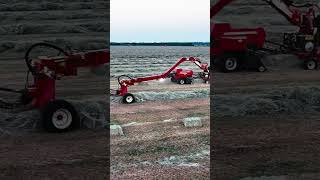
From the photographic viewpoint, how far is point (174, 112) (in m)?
6.39

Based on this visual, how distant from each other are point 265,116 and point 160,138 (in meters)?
1.78

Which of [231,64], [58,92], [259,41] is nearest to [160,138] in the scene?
[58,92]

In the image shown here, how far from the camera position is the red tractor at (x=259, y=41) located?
6676 millimetres

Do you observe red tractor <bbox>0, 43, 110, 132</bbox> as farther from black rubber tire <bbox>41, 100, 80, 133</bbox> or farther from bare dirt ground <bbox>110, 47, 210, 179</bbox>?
bare dirt ground <bbox>110, 47, 210, 179</bbox>

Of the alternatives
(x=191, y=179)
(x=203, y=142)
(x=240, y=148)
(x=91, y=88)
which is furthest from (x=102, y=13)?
(x=191, y=179)

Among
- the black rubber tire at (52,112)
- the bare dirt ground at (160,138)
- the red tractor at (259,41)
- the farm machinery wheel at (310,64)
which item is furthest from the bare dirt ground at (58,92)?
the farm machinery wheel at (310,64)

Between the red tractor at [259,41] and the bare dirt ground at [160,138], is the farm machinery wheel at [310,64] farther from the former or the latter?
the bare dirt ground at [160,138]

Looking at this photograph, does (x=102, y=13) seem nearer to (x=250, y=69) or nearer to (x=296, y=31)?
(x=250, y=69)

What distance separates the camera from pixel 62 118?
4.79 metres

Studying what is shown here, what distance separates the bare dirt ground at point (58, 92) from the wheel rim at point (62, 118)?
133 mm

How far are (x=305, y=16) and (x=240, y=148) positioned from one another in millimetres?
3774

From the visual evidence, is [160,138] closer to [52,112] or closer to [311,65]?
[52,112]

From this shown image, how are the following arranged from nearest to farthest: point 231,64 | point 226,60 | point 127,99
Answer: point 226,60 → point 231,64 → point 127,99

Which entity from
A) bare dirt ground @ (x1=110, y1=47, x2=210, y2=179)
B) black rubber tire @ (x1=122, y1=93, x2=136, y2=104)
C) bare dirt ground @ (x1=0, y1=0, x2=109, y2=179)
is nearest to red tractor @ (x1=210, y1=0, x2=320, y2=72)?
bare dirt ground @ (x1=110, y1=47, x2=210, y2=179)
